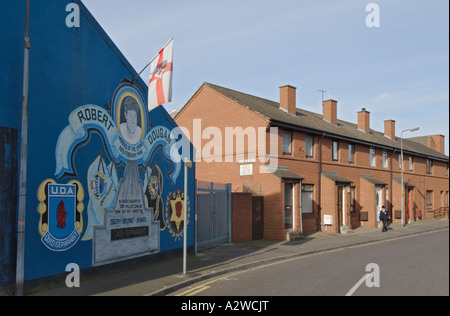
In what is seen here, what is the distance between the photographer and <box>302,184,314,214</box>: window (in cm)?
2347

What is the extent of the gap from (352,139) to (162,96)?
20072mm

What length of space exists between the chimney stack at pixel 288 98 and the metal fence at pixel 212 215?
1017 cm

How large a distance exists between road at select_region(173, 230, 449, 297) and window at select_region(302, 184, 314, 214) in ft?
32.3

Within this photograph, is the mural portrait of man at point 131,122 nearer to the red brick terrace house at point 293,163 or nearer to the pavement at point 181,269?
the pavement at point 181,269

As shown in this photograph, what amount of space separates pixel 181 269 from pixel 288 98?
17111mm

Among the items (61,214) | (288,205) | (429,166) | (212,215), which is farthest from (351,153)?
(61,214)

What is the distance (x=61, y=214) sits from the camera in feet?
31.3

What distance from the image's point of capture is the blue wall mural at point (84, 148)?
8953mm

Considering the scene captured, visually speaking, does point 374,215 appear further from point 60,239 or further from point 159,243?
point 60,239

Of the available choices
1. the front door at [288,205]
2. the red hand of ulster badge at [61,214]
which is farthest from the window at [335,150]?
the red hand of ulster badge at [61,214]

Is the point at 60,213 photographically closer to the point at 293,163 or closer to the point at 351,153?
the point at 293,163

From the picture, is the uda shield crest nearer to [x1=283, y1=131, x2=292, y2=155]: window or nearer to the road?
the road
